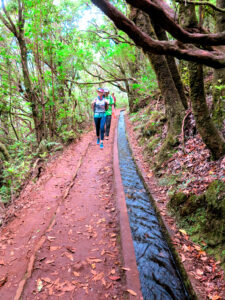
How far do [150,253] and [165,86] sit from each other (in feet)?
17.2

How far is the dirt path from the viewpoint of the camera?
9.61ft

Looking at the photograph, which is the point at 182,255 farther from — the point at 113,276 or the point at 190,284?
the point at 113,276

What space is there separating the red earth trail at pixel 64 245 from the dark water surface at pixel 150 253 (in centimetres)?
40

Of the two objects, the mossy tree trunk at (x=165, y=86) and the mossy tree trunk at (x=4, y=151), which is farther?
the mossy tree trunk at (x=4, y=151)

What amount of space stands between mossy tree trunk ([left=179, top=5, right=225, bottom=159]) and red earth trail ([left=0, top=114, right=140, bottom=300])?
271cm

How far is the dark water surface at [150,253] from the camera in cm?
301

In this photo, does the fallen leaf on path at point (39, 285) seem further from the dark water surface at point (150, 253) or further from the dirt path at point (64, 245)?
the dark water surface at point (150, 253)

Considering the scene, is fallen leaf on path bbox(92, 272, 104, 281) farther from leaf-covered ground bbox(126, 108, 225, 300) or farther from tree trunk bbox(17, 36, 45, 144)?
tree trunk bbox(17, 36, 45, 144)

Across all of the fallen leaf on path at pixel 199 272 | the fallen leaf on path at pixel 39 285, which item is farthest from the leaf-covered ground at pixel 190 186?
the fallen leaf on path at pixel 39 285

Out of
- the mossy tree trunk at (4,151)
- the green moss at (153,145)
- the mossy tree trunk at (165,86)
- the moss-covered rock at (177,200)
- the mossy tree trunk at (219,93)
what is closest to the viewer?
the moss-covered rock at (177,200)

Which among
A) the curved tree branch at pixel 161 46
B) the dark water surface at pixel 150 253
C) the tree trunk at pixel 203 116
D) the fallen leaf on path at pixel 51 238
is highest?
the curved tree branch at pixel 161 46

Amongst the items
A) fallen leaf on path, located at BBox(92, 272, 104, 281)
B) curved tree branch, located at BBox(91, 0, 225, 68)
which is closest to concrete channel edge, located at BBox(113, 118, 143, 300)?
fallen leaf on path, located at BBox(92, 272, 104, 281)

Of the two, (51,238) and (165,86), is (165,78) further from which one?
(51,238)

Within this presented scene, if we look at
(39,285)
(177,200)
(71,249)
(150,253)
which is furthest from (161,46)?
(39,285)
